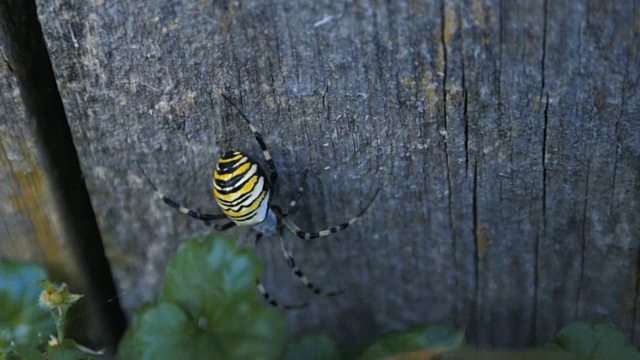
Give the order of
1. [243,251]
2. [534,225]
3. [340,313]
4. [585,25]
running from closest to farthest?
[585,25]
[243,251]
[534,225]
[340,313]

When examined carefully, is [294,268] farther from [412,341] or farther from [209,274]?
[412,341]

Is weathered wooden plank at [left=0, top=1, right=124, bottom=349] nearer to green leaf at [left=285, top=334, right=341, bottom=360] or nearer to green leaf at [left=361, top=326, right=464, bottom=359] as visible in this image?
green leaf at [left=285, top=334, right=341, bottom=360]

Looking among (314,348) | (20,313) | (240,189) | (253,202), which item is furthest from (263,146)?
(20,313)

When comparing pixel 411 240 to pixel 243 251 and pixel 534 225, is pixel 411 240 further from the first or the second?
pixel 243 251

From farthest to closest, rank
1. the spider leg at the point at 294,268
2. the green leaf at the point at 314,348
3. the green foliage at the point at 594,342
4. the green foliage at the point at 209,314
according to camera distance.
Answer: the spider leg at the point at 294,268, the green leaf at the point at 314,348, the green foliage at the point at 594,342, the green foliage at the point at 209,314

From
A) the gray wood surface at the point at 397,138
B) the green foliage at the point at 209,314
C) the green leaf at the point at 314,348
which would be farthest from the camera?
the green leaf at the point at 314,348

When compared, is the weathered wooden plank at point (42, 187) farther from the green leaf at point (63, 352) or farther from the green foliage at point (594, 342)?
the green foliage at point (594, 342)

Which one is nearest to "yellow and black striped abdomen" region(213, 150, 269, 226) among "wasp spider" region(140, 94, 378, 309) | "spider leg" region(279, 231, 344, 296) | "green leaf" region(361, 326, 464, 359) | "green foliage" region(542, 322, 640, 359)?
"wasp spider" region(140, 94, 378, 309)

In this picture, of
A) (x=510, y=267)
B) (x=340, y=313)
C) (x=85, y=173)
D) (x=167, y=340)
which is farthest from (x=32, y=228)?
(x=510, y=267)

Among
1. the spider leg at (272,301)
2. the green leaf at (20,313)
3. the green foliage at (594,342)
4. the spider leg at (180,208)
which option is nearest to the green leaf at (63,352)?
the green leaf at (20,313)
